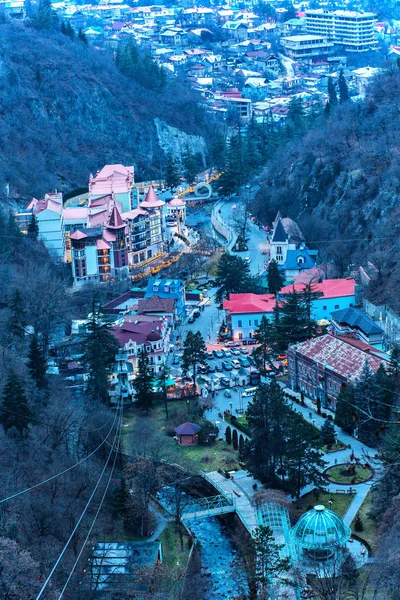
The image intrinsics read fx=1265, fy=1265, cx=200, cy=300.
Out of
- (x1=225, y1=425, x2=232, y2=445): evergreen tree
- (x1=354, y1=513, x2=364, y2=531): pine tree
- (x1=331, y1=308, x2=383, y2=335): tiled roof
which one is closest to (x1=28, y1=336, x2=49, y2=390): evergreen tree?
(x1=225, y1=425, x2=232, y2=445): evergreen tree

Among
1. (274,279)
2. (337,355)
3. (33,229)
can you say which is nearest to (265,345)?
(337,355)

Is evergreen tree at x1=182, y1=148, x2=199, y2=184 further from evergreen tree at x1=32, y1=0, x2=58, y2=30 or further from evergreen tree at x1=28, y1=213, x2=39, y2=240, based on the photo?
evergreen tree at x1=28, y1=213, x2=39, y2=240

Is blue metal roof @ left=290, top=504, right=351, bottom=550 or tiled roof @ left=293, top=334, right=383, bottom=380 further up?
blue metal roof @ left=290, top=504, right=351, bottom=550

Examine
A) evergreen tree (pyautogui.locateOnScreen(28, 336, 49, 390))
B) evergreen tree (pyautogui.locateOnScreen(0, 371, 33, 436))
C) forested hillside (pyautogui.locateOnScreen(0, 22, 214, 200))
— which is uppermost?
evergreen tree (pyautogui.locateOnScreen(0, 371, 33, 436))

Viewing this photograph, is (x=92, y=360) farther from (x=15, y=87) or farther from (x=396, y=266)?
(x=15, y=87)

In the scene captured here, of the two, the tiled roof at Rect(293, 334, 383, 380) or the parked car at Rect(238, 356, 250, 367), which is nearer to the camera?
the tiled roof at Rect(293, 334, 383, 380)

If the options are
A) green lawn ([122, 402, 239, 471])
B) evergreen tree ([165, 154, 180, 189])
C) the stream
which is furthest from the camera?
evergreen tree ([165, 154, 180, 189])

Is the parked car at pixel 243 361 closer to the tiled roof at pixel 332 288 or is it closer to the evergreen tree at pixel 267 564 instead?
the tiled roof at pixel 332 288

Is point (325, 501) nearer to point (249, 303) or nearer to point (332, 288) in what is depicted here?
point (249, 303)

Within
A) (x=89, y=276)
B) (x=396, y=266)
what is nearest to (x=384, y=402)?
(x=396, y=266)
